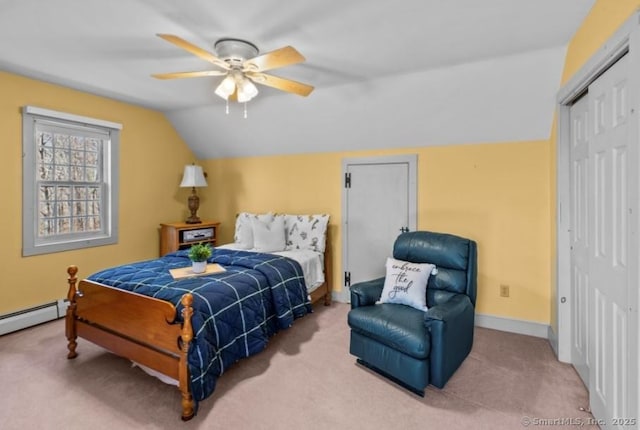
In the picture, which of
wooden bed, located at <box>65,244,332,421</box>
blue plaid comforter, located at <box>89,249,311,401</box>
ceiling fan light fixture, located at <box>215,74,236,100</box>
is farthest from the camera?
ceiling fan light fixture, located at <box>215,74,236,100</box>

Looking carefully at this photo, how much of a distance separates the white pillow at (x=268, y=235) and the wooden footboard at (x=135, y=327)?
1.65 meters

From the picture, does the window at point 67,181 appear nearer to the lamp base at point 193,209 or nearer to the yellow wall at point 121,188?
the yellow wall at point 121,188

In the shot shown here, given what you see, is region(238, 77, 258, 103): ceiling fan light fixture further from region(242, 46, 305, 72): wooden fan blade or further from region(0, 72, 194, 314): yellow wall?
region(0, 72, 194, 314): yellow wall

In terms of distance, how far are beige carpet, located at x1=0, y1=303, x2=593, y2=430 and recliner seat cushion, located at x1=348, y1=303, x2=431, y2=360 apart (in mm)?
320

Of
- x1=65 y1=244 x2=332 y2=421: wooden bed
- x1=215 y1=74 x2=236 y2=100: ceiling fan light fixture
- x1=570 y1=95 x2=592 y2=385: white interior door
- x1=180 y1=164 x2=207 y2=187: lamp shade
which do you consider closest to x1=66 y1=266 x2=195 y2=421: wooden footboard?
x1=65 y1=244 x2=332 y2=421: wooden bed

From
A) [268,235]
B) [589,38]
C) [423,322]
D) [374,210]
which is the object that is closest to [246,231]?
[268,235]

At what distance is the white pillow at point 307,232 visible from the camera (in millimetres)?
3854

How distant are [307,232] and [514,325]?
91.4 inches

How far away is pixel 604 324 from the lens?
1791 millimetres

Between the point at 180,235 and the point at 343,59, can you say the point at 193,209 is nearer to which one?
the point at 180,235

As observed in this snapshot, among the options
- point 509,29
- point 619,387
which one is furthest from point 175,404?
point 509,29

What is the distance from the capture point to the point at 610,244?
1.68 metres

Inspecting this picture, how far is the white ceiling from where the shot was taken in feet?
6.51

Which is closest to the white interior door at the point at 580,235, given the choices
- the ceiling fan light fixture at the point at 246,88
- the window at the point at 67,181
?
the ceiling fan light fixture at the point at 246,88
